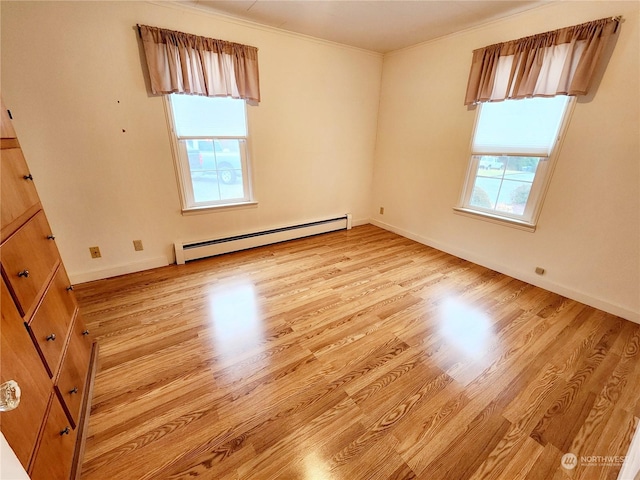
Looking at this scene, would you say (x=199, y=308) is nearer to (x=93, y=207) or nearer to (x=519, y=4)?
(x=93, y=207)

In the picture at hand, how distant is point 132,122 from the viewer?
2.40 metres

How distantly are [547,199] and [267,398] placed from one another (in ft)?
9.37

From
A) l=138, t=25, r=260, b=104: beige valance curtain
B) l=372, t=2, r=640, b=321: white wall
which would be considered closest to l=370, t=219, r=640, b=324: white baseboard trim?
l=372, t=2, r=640, b=321: white wall

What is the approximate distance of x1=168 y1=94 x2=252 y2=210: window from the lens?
263cm

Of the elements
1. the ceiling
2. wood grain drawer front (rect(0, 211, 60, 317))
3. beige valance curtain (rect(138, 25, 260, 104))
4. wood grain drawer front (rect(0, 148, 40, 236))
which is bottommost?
wood grain drawer front (rect(0, 211, 60, 317))

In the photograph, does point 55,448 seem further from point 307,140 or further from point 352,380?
point 307,140

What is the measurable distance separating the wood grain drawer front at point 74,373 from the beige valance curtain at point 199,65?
2.05 m

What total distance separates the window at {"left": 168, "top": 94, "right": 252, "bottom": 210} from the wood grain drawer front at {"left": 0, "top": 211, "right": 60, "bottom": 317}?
155 cm

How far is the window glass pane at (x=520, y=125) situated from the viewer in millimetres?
2309

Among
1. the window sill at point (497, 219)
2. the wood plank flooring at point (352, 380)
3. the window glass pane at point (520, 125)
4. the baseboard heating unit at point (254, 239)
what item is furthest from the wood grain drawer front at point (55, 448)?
the window glass pane at point (520, 125)

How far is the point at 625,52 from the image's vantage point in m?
1.89

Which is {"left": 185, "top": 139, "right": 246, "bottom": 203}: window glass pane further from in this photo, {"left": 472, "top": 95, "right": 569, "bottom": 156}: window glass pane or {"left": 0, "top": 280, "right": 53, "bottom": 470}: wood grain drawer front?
{"left": 472, "top": 95, "right": 569, "bottom": 156}: window glass pane

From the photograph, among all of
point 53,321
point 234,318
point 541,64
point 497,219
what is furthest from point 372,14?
point 53,321

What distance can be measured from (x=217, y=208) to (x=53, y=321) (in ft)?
6.43
